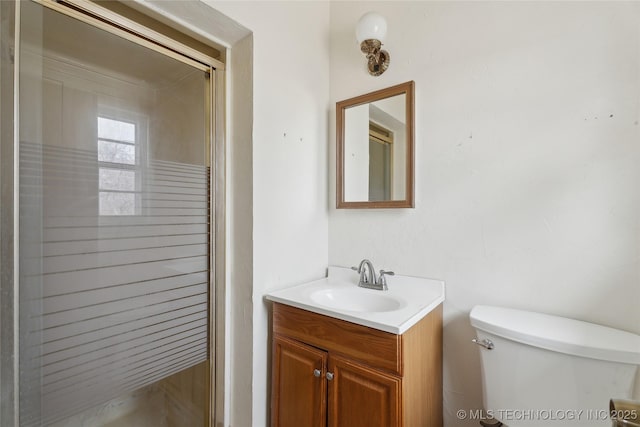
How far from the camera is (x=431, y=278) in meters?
1.33

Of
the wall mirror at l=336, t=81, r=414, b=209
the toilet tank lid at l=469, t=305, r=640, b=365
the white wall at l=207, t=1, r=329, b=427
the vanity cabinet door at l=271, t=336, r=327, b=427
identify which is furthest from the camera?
the wall mirror at l=336, t=81, r=414, b=209

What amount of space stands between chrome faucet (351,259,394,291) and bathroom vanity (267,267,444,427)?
0.04m

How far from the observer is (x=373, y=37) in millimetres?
1321

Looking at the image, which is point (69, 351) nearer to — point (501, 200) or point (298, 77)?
point (298, 77)

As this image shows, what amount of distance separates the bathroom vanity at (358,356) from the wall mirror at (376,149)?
1.44 ft

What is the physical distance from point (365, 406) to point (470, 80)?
54.0 inches

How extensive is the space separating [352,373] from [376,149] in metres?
1.03

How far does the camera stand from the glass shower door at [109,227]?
33.8 inches

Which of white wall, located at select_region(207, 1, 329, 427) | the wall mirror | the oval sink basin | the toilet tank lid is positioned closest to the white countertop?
the oval sink basin

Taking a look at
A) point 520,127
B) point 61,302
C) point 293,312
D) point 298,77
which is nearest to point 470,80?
point 520,127

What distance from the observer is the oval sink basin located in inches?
50.8

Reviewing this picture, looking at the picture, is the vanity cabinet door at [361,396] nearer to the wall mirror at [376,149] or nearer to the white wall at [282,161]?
the white wall at [282,161]

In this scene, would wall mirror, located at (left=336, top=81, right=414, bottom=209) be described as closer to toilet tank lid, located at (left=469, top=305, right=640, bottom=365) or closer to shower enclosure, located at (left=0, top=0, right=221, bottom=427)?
toilet tank lid, located at (left=469, top=305, right=640, bottom=365)

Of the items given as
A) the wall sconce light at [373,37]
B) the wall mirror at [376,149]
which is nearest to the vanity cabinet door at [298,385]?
the wall mirror at [376,149]
